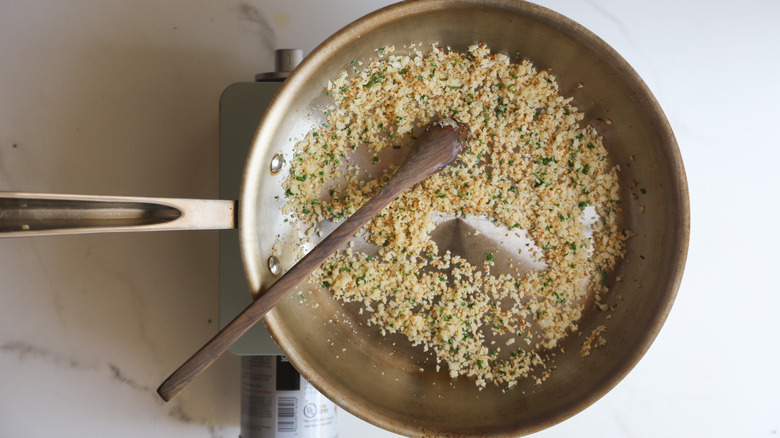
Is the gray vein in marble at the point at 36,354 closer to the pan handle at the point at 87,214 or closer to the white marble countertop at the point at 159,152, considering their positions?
the white marble countertop at the point at 159,152

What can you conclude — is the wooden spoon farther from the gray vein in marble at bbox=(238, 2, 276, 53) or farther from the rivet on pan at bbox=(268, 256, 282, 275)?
the gray vein in marble at bbox=(238, 2, 276, 53)

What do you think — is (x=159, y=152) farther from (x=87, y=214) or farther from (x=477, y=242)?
(x=477, y=242)

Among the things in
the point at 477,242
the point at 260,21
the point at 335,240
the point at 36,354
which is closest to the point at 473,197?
the point at 477,242

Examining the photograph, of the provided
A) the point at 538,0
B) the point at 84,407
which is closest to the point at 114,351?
the point at 84,407

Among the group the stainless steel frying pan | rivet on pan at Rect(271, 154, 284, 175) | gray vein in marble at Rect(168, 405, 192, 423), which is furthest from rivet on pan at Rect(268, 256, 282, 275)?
gray vein in marble at Rect(168, 405, 192, 423)

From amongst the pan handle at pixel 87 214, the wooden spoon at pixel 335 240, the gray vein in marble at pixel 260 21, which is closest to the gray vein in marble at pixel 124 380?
the wooden spoon at pixel 335 240
